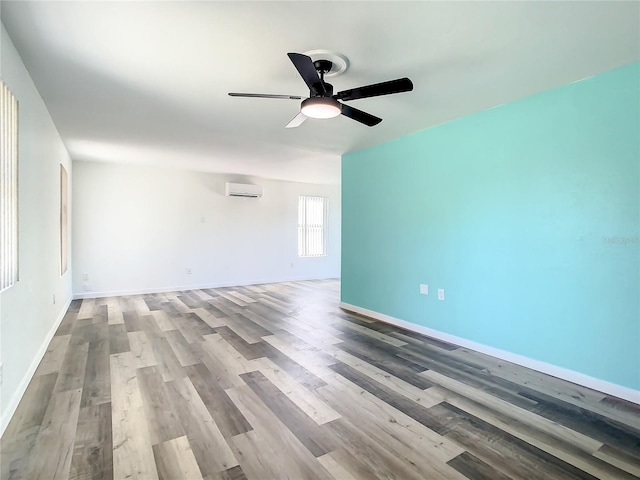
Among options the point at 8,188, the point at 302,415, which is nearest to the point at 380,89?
the point at 302,415

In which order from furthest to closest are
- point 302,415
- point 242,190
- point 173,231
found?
point 242,190
point 173,231
point 302,415

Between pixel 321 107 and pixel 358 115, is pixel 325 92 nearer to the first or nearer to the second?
pixel 321 107

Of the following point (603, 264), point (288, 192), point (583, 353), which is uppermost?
point (288, 192)

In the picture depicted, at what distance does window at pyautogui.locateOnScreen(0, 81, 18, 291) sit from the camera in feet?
6.30

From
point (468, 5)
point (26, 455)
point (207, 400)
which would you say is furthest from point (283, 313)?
point (468, 5)

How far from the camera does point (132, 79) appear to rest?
8.36 feet

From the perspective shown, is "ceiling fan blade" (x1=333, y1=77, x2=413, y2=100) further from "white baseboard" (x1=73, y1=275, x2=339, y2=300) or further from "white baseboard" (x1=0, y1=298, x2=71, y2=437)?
"white baseboard" (x1=73, y1=275, x2=339, y2=300)

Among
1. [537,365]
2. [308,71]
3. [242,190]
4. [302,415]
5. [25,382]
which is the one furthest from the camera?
[242,190]

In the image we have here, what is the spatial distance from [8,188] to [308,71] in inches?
76.7

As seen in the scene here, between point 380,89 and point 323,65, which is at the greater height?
point 323,65

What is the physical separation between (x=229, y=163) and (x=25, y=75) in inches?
133

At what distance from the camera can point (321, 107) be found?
2232 mm

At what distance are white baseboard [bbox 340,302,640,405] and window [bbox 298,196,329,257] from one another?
13.5 ft

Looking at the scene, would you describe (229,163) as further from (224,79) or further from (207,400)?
(207,400)
